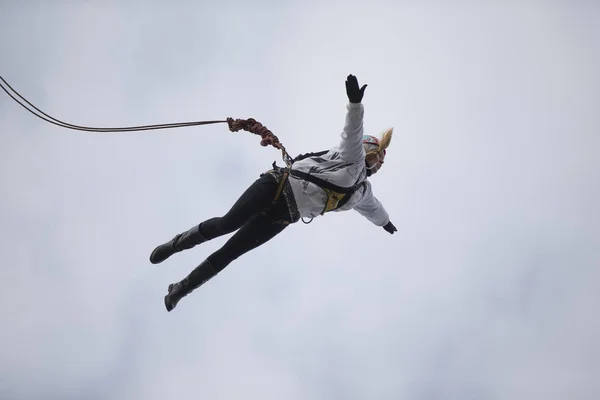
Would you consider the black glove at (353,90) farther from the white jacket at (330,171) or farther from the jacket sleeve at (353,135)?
the white jacket at (330,171)

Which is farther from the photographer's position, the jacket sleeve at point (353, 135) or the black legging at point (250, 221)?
the black legging at point (250, 221)

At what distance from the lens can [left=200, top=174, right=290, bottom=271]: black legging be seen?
4887 millimetres

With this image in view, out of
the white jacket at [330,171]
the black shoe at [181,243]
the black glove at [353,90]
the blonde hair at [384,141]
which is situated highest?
the blonde hair at [384,141]

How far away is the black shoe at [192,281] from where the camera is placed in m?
5.16

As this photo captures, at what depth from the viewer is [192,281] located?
5.21 metres

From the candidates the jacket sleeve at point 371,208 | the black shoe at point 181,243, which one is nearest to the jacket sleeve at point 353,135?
the jacket sleeve at point 371,208

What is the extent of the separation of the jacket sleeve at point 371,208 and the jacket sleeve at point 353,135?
673 millimetres

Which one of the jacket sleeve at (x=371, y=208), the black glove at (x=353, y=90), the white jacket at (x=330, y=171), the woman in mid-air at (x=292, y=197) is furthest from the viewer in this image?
the jacket sleeve at (x=371, y=208)

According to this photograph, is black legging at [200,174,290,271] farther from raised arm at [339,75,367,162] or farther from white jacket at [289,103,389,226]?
raised arm at [339,75,367,162]

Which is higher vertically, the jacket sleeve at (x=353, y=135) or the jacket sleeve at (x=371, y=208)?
the jacket sleeve at (x=371, y=208)

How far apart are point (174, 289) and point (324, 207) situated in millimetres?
1696

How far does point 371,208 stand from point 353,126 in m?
1.45

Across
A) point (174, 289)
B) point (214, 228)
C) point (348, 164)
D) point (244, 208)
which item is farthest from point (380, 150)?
point (174, 289)

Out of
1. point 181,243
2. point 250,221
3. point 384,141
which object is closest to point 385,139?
point 384,141
